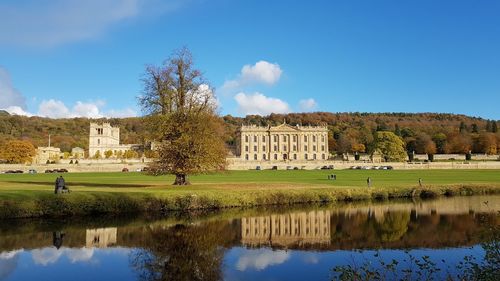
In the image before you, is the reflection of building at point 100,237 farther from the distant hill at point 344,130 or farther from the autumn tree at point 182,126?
the distant hill at point 344,130

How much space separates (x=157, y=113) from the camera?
97.7 ft

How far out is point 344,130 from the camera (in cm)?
14775

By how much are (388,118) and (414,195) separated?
16704 centimetres

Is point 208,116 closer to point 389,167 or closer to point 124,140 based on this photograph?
point 389,167

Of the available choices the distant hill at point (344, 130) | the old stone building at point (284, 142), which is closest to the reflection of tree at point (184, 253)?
the distant hill at point (344, 130)

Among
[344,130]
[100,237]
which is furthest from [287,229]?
[344,130]

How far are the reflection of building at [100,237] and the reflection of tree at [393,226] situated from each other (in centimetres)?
957

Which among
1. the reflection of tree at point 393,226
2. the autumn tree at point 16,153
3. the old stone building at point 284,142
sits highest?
the old stone building at point 284,142


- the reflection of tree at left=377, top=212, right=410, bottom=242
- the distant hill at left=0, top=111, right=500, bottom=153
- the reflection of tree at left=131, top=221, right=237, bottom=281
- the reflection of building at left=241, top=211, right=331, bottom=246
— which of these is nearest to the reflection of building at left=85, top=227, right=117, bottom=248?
the reflection of tree at left=131, top=221, right=237, bottom=281

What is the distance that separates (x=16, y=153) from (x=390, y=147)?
2854 inches

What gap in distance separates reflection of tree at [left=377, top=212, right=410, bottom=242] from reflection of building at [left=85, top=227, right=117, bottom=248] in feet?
31.4

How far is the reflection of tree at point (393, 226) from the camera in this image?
55.0ft

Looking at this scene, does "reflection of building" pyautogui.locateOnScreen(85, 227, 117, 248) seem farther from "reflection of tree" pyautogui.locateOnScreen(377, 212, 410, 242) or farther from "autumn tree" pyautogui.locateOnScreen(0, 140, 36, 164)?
"autumn tree" pyautogui.locateOnScreen(0, 140, 36, 164)

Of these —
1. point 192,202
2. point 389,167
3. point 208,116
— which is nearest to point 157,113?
point 208,116
